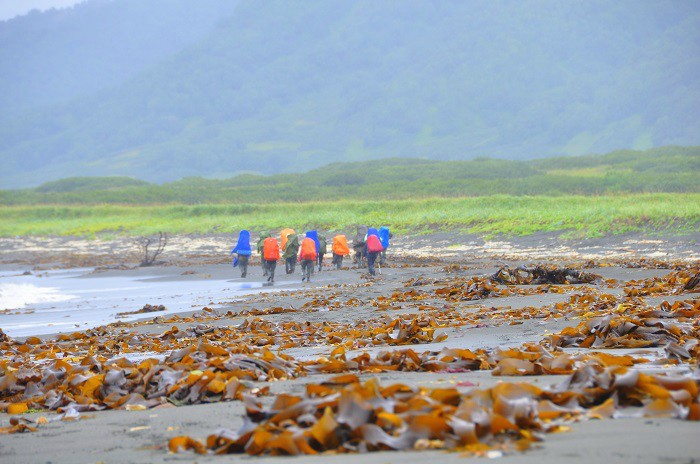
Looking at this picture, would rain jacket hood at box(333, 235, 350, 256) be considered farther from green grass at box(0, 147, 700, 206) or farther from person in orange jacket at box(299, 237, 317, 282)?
green grass at box(0, 147, 700, 206)

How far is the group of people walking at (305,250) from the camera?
24.4 m

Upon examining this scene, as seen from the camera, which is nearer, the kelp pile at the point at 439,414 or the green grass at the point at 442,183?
the kelp pile at the point at 439,414

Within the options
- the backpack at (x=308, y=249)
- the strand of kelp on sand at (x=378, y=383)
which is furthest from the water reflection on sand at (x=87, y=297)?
the strand of kelp on sand at (x=378, y=383)

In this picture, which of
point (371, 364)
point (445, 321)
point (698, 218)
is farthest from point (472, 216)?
point (371, 364)

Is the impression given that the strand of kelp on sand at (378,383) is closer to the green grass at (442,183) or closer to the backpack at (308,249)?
the backpack at (308,249)

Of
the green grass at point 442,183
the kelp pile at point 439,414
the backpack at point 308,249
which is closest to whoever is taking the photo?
the kelp pile at point 439,414

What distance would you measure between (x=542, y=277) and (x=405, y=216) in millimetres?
28458

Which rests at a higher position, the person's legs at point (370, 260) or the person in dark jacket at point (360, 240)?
the person in dark jacket at point (360, 240)

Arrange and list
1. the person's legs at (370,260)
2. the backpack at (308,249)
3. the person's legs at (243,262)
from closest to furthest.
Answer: the backpack at (308,249)
the person's legs at (370,260)
the person's legs at (243,262)

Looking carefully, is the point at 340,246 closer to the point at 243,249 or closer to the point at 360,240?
the point at 360,240

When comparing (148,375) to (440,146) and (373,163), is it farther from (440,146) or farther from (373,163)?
(440,146)

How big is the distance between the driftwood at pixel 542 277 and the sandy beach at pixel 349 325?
51cm

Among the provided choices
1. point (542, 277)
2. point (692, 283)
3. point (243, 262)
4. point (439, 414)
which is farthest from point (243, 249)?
point (439, 414)

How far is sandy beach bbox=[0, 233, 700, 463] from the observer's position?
4406mm
